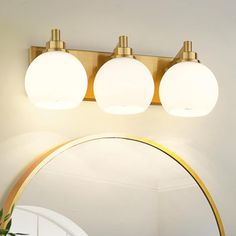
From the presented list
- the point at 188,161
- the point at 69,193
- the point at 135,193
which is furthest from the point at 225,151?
the point at 69,193

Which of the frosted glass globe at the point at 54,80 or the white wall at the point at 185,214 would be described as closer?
the frosted glass globe at the point at 54,80

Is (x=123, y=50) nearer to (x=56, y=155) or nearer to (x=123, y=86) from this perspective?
(x=123, y=86)

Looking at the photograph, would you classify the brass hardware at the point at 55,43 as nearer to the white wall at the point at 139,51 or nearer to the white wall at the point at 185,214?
the white wall at the point at 139,51

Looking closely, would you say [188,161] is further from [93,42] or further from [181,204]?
[93,42]

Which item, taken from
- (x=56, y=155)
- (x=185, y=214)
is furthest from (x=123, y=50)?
(x=185, y=214)

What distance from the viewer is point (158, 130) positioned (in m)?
0.87

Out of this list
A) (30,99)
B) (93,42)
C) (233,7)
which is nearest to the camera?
(30,99)

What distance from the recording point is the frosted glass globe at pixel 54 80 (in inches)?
28.0

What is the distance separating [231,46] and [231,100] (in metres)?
0.12

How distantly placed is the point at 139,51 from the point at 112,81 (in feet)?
0.52

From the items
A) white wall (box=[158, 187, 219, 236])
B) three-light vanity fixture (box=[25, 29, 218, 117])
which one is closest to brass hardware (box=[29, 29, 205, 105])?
three-light vanity fixture (box=[25, 29, 218, 117])

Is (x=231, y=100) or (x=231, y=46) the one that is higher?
(x=231, y=46)

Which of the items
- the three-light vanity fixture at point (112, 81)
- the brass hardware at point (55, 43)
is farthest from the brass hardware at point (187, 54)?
the brass hardware at point (55, 43)

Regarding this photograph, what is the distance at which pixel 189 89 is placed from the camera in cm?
76
